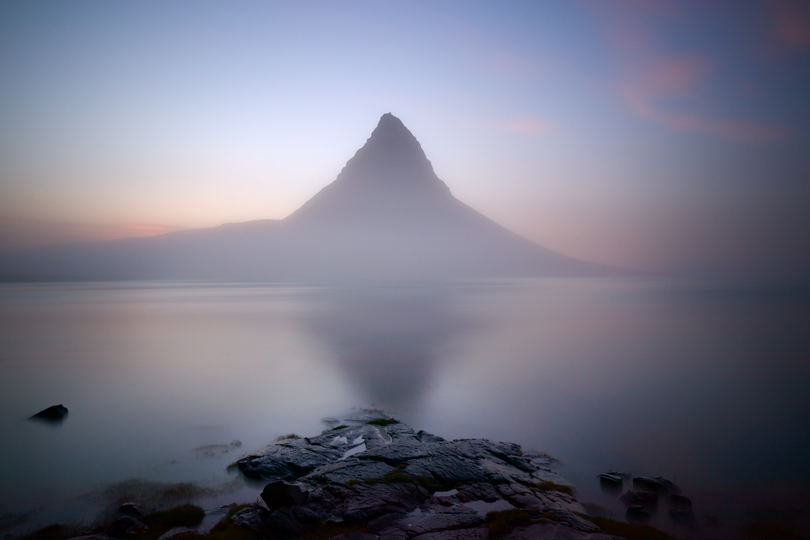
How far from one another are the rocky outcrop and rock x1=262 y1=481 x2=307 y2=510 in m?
0.02

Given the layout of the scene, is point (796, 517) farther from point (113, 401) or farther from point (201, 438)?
point (113, 401)

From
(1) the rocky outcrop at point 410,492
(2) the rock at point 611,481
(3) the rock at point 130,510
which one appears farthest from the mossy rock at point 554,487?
(3) the rock at point 130,510

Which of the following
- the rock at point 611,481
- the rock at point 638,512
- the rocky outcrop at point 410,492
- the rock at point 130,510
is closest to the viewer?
the rocky outcrop at point 410,492

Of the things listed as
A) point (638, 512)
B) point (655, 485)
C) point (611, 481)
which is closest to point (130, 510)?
point (638, 512)

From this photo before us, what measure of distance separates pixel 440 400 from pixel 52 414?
55.9 ft

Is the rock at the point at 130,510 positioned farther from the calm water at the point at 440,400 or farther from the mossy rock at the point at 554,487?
the mossy rock at the point at 554,487

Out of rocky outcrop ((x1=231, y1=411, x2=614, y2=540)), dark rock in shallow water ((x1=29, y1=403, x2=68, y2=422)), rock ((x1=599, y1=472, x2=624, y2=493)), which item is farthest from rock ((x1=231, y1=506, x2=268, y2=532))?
dark rock in shallow water ((x1=29, y1=403, x2=68, y2=422))

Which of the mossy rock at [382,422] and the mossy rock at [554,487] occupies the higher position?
the mossy rock at [554,487]

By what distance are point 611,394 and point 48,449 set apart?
79.4 ft

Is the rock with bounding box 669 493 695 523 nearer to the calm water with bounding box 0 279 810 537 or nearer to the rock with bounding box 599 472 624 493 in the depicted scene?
the calm water with bounding box 0 279 810 537

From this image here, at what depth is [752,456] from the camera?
48.1 ft

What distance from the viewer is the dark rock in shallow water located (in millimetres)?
18078

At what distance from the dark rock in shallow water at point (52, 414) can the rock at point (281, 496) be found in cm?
1435

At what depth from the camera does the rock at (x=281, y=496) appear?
369 inches
